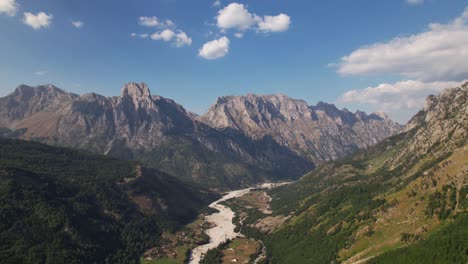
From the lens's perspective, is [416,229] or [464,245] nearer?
[464,245]

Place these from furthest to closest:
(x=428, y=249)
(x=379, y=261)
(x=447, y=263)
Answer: (x=379, y=261) → (x=428, y=249) → (x=447, y=263)

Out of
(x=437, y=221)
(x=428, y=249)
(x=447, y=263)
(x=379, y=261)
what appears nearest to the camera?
(x=447, y=263)

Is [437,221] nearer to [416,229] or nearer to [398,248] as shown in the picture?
[416,229]

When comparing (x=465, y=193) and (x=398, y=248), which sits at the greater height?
(x=465, y=193)

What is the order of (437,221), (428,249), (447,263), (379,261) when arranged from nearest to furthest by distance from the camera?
(447,263), (428,249), (379,261), (437,221)

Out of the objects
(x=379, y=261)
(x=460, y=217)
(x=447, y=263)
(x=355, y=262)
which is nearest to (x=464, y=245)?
(x=447, y=263)

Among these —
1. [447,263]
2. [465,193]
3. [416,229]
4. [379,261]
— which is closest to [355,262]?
[379,261]

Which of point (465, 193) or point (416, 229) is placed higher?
point (465, 193)

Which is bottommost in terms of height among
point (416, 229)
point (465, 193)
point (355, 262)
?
point (355, 262)

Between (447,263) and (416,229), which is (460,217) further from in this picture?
(447,263)
